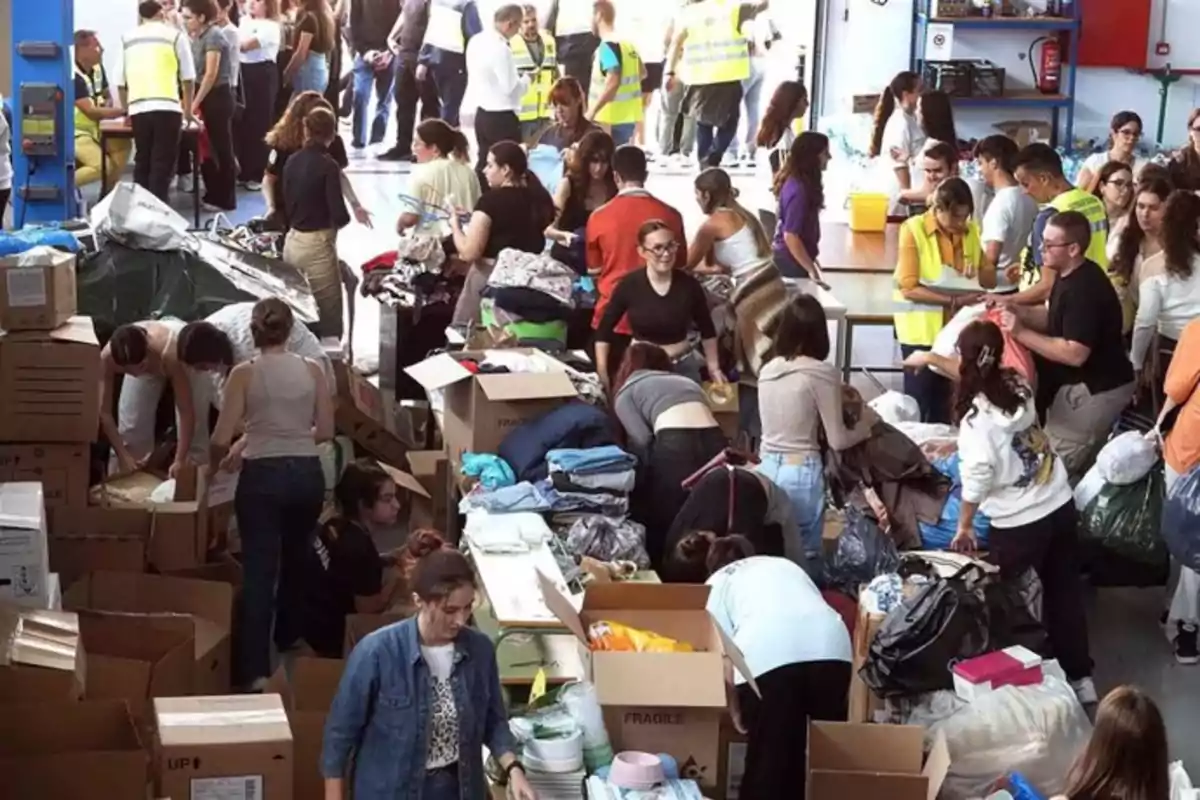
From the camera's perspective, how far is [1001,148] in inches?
334

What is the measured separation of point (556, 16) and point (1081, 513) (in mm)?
7884

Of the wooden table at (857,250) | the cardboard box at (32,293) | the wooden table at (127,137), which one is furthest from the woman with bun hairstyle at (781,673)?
the wooden table at (127,137)

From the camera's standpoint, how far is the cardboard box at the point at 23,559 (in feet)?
16.9

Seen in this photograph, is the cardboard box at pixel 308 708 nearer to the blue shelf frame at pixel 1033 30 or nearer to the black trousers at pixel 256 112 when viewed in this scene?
the black trousers at pixel 256 112

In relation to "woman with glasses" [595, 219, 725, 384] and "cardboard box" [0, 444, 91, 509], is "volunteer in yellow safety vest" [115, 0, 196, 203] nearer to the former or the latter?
"woman with glasses" [595, 219, 725, 384]

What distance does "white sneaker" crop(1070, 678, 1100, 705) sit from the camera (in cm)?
610

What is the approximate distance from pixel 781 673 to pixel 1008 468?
1443 millimetres

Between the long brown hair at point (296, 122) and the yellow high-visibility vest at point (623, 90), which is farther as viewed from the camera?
the yellow high-visibility vest at point (623, 90)

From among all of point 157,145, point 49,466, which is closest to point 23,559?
point 49,466

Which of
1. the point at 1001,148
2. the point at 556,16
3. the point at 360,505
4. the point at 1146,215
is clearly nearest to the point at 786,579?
the point at 360,505

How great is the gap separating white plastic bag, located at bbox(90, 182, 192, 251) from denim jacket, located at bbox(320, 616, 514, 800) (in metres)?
4.10

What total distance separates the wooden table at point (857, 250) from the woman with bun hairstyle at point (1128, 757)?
4.48 meters

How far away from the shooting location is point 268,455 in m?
5.73

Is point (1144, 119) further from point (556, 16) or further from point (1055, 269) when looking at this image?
point (1055, 269)
